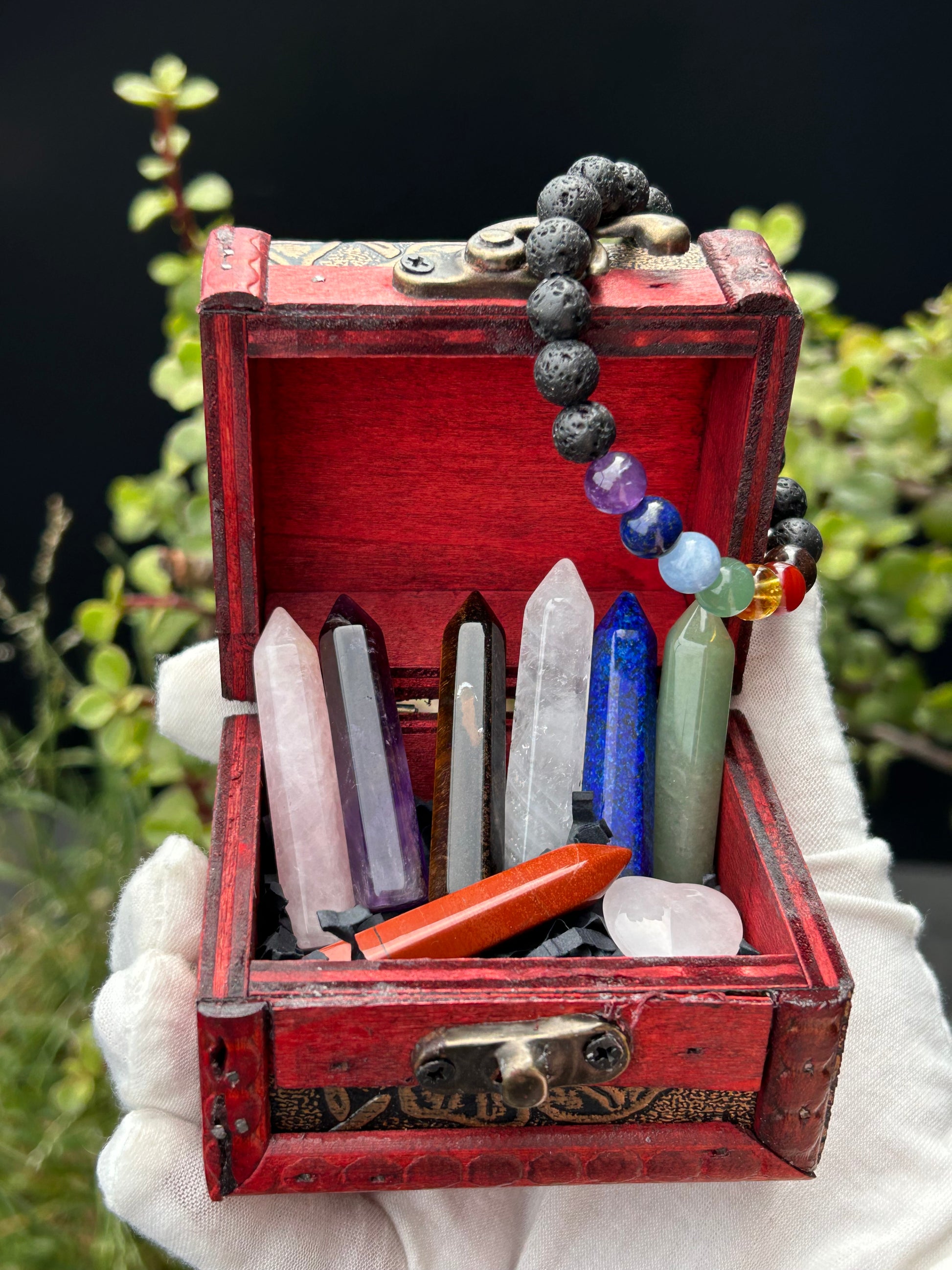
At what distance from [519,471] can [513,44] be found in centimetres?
78

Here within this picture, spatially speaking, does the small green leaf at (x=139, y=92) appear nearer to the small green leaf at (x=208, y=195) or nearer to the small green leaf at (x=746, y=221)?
the small green leaf at (x=208, y=195)

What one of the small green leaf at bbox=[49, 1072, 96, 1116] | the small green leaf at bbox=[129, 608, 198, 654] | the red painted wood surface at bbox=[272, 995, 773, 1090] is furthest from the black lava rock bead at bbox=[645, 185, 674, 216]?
the small green leaf at bbox=[49, 1072, 96, 1116]

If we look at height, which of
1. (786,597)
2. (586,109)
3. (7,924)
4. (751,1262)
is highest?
(586,109)

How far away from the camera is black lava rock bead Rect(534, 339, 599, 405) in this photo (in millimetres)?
774

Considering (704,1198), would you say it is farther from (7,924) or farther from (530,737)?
(7,924)

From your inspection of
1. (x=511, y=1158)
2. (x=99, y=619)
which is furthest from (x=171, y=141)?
(x=511, y=1158)

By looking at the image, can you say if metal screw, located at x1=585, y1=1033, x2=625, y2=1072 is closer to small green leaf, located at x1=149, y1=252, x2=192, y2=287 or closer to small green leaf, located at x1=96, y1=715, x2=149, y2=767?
small green leaf, located at x1=96, y1=715, x2=149, y2=767

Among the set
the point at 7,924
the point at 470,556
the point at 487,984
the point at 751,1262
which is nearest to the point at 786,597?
the point at 470,556

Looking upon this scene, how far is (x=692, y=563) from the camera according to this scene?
2.78 ft

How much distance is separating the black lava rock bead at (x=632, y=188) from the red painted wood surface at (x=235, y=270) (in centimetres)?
26

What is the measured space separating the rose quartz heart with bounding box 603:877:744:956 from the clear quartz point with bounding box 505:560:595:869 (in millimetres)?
84

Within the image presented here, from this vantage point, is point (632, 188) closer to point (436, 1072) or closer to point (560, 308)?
point (560, 308)

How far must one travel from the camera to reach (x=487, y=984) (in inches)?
27.5

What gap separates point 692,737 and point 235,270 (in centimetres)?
47
